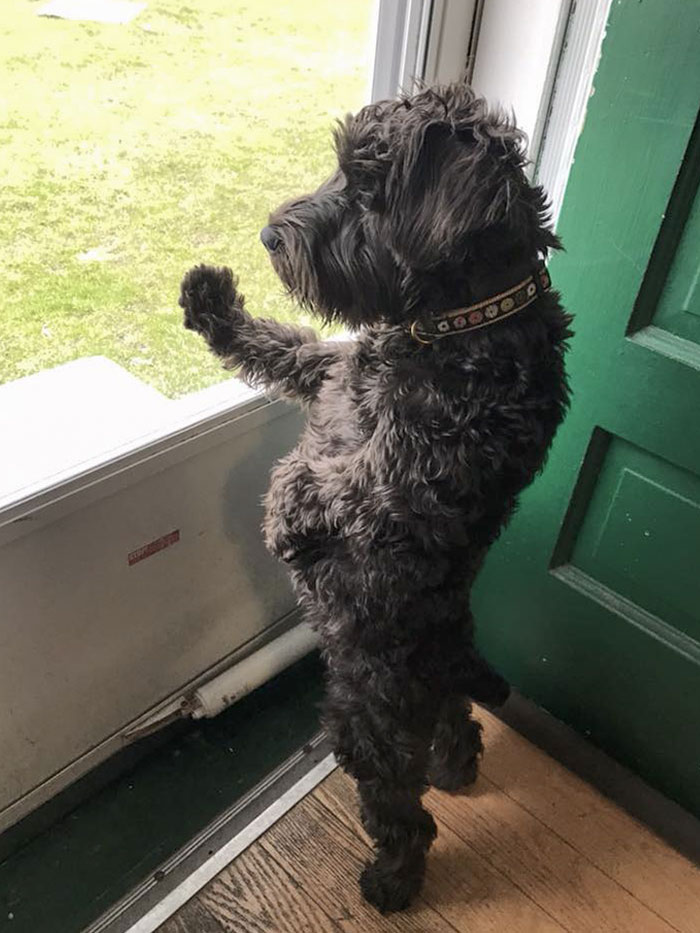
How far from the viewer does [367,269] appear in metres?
1.00

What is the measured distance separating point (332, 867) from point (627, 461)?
91 cm

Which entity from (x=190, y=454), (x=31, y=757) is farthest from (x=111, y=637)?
(x=190, y=454)

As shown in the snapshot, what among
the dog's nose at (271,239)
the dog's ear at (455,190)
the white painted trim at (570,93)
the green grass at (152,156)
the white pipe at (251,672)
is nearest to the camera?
the dog's ear at (455,190)

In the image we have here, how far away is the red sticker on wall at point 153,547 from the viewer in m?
1.48

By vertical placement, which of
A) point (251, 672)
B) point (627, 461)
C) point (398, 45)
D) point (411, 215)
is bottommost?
point (251, 672)

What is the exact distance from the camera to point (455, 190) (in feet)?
3.01

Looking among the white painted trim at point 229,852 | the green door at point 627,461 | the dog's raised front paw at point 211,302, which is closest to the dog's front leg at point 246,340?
the dog's raised front paw at point 211,302

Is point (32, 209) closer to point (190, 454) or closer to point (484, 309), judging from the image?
point (190, 454)

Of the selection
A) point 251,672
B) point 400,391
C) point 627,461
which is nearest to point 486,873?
point 251,672

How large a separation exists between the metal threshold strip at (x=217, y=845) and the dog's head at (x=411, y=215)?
101 cm

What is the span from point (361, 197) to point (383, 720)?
2.46ft

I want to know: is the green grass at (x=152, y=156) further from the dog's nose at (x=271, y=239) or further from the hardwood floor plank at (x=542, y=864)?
the hardwood floor plank at (x=542, y=864)

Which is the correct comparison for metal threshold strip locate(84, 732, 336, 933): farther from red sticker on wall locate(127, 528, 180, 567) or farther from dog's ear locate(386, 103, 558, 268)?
dog's ear locate(386, 103, 558, 268)

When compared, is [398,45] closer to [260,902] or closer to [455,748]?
[455,748]
